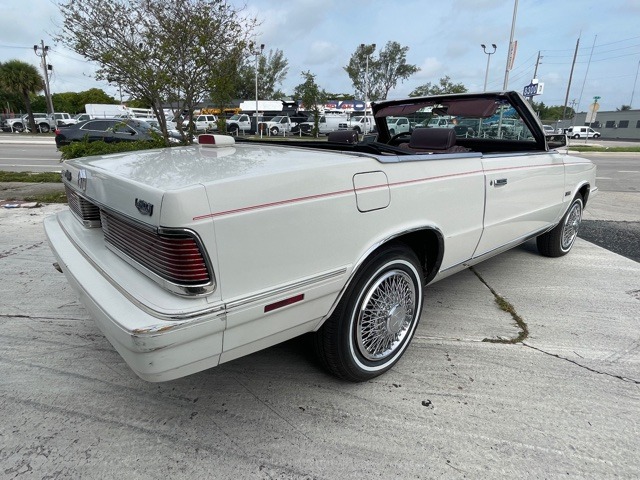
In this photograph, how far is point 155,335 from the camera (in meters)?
1.53

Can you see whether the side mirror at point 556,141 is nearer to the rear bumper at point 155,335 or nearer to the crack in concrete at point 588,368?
the crack in concrete at point 588,368

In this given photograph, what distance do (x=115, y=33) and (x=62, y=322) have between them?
6.38 m

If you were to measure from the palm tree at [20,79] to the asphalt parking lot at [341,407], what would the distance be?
42.3m

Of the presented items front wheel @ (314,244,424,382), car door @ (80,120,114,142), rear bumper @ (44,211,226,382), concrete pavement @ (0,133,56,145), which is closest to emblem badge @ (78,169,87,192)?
rear bumper @ (44,211,226,382)

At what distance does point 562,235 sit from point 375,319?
3193mm

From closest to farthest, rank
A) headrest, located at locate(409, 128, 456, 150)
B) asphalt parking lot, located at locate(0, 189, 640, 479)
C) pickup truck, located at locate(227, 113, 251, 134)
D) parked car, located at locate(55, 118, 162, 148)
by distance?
asphalt parking lot, located at locate(0, 189, 640, 479) → headrest, located at locate(409, 128, 456, 150) → parked car, located at locate(55, 118, 162, 148) → pickup truck, located at locate(227, 113, 251, 134)

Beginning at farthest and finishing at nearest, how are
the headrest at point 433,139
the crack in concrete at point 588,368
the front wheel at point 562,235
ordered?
1. the front wheel at point 562,235
2. the headrest at point 433,139
3. the crack in concrete at point 588,368

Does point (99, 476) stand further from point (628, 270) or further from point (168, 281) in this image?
point (628, 270)

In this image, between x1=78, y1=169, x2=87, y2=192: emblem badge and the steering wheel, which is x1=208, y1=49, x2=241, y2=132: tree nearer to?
the steering wheel

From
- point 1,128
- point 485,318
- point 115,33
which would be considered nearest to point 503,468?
point 485,318

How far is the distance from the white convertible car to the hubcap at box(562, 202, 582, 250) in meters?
1.74

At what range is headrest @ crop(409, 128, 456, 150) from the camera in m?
3.33

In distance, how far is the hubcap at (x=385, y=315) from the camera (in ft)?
7.76

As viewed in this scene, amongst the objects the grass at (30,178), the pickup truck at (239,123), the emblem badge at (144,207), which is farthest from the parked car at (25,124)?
the emblem badge at (144,207)
